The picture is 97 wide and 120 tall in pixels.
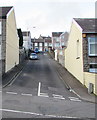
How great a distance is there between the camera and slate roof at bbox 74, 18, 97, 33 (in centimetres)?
1672

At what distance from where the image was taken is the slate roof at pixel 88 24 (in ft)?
54.9

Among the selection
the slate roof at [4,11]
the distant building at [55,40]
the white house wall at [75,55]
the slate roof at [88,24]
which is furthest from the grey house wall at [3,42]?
the distant building at [55,40]

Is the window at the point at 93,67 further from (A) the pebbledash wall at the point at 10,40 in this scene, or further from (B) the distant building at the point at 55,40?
(B) the distant building at the point at 55,40

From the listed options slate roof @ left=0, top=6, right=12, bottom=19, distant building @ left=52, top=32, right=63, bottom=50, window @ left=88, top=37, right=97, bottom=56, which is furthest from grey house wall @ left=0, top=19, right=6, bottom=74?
distant building @ left=52, top=32, right=63, bottom=50

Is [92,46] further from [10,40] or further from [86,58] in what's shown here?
[10,40]

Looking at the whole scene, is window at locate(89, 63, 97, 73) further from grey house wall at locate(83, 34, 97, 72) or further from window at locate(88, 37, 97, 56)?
window at locate(88, 37, 97, 56)

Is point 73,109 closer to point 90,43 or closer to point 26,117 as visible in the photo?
point 26,117

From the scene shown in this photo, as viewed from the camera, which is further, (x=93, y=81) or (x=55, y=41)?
(x=55, y=41)

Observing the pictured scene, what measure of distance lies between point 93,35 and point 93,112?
9435 millimetres

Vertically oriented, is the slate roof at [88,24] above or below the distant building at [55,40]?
below

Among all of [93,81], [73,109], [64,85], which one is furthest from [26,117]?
[64,85]

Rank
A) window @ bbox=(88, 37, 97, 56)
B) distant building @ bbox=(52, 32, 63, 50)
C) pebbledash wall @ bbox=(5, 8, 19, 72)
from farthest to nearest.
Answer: distant building @ bbox=(52, 32, 63, 50)
pebbledash wall @ bbox=(5, 8, 19, 72)
window @ bbox=(88, 37, 97, 56)

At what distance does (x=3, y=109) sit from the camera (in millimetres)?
8688

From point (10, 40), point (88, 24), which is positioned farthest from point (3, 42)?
point (88, 24)
